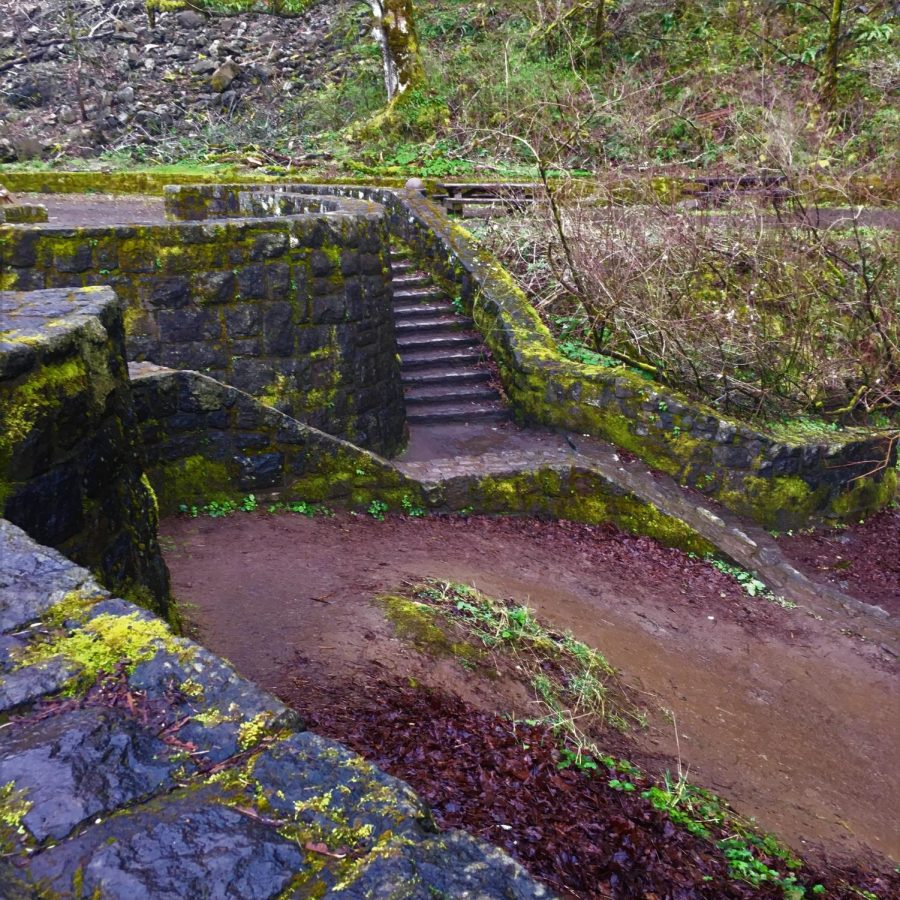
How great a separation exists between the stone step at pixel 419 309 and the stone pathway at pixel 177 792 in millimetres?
8562

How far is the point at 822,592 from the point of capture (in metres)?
7.01

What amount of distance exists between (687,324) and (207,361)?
5.11m

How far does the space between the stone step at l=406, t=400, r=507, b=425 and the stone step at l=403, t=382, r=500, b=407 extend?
56 millimetres

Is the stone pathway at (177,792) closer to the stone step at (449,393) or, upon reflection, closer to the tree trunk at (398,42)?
the stone step at (449,393)

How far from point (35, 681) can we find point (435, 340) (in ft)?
27.3

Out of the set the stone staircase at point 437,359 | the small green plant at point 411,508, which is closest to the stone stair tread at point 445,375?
the stone staircase at point 437,359

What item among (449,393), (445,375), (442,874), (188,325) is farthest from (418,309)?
(442,874)

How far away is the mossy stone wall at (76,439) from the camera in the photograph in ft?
8.25

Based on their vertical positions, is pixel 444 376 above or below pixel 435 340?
below

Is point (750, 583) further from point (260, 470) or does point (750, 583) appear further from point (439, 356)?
point (439, 356)

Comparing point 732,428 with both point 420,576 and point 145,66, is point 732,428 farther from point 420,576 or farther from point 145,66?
point 145,66

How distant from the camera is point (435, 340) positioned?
32.1ft

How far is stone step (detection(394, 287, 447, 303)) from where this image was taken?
34.2ft

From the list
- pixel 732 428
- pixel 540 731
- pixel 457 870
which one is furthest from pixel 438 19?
pixel 457 870
